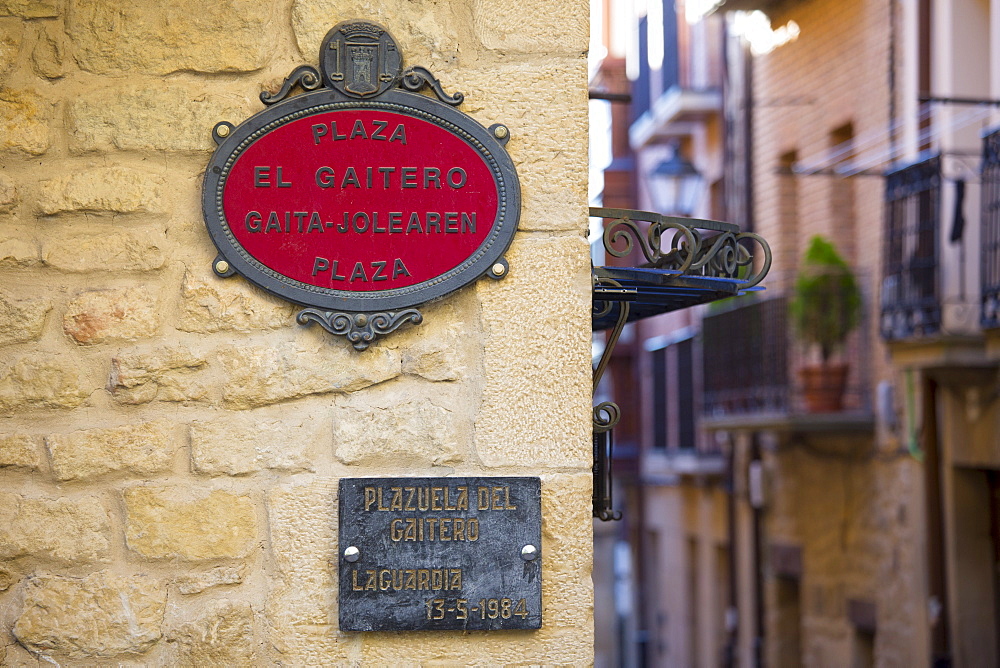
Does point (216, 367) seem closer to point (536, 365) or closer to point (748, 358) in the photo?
A: point (536, 365)

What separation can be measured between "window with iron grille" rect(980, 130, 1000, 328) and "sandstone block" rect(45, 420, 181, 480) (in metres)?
5.68

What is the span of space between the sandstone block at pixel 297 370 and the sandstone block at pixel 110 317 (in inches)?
7.4

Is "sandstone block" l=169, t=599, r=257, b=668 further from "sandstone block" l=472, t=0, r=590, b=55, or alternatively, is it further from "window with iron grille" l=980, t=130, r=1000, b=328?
"window with iron grille" l=980, t=130, r=1000, b=328

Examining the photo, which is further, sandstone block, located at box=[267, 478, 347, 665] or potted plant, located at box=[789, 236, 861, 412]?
potted plant, located at box=[789, 236, 861, 412]

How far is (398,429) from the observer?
3018mm

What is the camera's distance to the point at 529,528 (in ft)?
9.87

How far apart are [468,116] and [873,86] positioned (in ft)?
26.9

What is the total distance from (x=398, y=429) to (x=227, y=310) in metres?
0.47

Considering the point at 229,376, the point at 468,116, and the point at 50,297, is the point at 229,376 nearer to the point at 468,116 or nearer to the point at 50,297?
the point at 50,297

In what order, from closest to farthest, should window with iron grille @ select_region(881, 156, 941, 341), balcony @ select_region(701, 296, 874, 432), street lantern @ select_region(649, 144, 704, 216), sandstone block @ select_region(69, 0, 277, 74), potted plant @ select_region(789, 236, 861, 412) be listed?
sandstone block @ select_region(69, 0, 277, 74)
window with iron grille @ select_region(881, 156, 941, 341)
potted plant @ select_region(789, 236, 861, 412)
balcony @ select_region(701, 296, 874, 432)
street lantern @ select_region(649, 144, 704, 216)

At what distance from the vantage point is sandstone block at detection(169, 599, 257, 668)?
2.95 meters

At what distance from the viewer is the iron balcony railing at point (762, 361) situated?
36.0ft

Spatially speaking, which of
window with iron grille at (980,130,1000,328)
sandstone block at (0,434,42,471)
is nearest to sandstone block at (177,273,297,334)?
sandstone block at (0,434,42,471)

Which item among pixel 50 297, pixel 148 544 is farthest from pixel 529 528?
pixel 50 297
